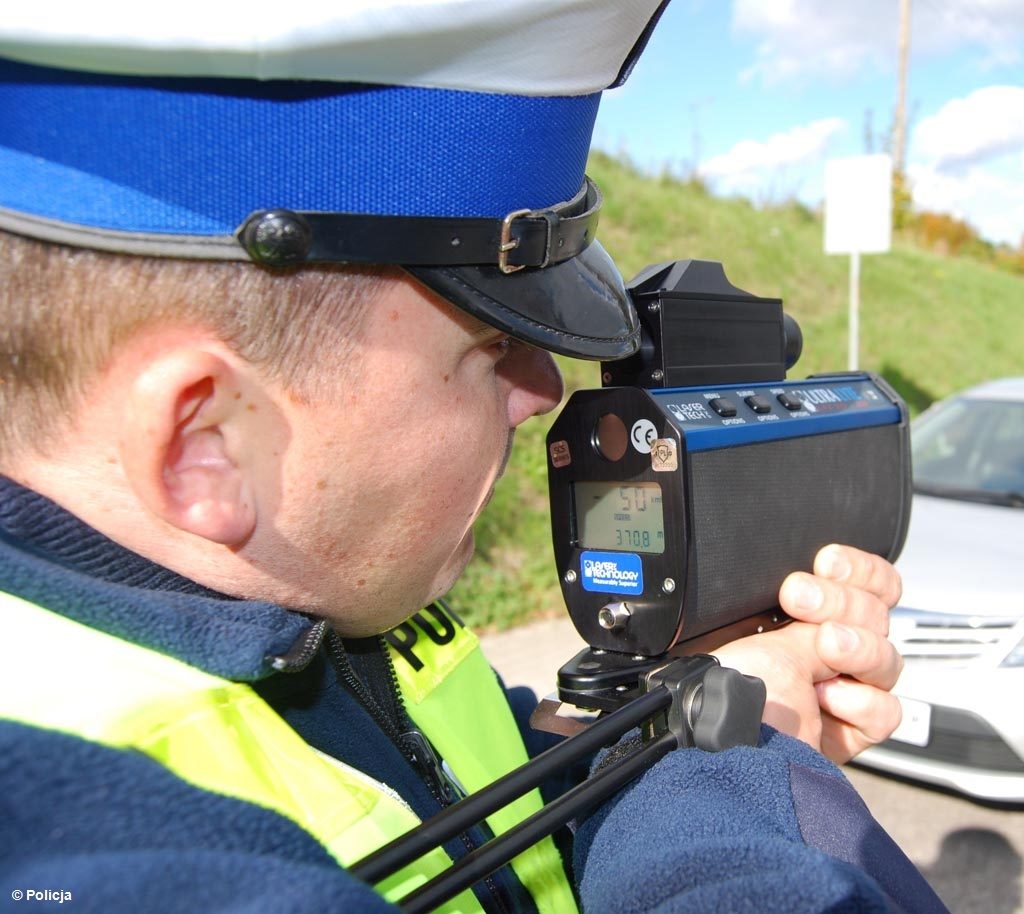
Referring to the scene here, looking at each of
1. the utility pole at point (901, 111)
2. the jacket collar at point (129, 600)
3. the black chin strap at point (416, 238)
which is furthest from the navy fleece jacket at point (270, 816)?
the utility pole at point (901, 111)

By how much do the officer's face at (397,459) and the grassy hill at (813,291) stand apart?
517cm

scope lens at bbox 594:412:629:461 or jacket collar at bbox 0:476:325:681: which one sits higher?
scope lens at bbox 594:412:629:461

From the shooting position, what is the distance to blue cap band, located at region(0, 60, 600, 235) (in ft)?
2.51

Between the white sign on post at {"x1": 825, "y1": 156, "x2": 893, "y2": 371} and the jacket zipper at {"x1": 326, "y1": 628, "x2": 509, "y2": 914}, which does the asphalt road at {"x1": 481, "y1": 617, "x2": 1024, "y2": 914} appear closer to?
the jacket zipper at {"x1": 326, "y1": 628, "x2": 509, "y2": 914}

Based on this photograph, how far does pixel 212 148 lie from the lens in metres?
0.78

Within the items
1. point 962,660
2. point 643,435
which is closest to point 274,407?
point 643,435

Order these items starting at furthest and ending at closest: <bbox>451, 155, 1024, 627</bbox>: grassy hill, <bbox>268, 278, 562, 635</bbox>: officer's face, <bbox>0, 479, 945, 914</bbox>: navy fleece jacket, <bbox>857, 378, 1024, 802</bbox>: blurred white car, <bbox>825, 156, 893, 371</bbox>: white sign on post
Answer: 1. <bbox>451, 155, 1024, 627</bbox>: grassy hill
2. <bbox>825, 156, 893, 371</bbox>: white sign on post
3. <bbox>857, 378, 1024, 802</bbox>: blurred white car
4. <bbox>268, 278, 562, 635</bbox>: officer's face
5. <bbox>0, 479, 945, 914</bbox>: navy fleece jacket

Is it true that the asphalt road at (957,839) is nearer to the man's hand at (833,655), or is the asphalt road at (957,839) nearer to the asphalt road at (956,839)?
the asphalt road at (956,839)

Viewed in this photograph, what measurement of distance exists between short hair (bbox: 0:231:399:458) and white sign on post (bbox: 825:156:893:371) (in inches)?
283

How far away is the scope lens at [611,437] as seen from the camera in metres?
1.17

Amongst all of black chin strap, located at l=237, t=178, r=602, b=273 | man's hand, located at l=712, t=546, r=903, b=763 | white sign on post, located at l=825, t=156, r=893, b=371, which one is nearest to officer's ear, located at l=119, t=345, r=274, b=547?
black chin strap, located at l=237, t=178, r=602, b=273

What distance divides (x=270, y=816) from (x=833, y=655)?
0.90 m

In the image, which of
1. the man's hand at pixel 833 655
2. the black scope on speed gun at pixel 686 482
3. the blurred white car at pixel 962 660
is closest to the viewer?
the black scope on speed gun at pixel 686 482

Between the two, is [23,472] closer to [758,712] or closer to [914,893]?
[758,712]
